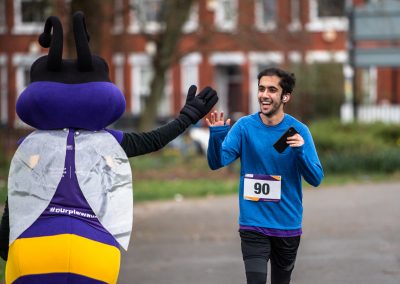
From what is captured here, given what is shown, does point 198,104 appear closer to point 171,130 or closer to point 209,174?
point 171,130

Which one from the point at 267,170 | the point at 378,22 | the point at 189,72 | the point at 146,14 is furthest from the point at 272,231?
the point at 189,72

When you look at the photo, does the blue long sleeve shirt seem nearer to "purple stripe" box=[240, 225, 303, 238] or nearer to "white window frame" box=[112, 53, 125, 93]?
"purple stripe" box=[240, 225, 303, 238]

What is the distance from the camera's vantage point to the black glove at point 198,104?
5729 mm

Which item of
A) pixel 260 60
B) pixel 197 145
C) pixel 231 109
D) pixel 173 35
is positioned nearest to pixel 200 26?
pixel 173 35

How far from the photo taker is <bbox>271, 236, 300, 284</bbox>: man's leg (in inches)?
254

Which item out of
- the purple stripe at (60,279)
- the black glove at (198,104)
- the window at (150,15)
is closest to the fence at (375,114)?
the window at (150,15)

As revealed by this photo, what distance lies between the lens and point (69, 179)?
5109 mm

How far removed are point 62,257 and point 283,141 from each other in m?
1.86

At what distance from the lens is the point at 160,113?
39.0 metres

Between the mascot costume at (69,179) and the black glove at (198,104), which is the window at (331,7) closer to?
the black glove at (198,104)

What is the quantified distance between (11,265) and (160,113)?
33910 millimetres

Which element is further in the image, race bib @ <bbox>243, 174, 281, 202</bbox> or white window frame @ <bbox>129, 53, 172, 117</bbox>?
white window frame @ <bbox>129, 53, 172, 117</bbox>

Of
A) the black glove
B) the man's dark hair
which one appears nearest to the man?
the man's dark hair

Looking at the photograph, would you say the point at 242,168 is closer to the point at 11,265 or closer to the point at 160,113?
the point at 11,265
